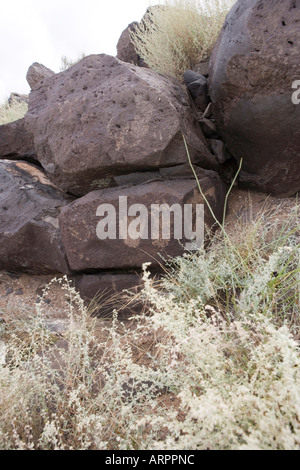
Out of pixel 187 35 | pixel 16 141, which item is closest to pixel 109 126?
pixel 16 141

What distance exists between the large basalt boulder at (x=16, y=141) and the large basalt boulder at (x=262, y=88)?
85.9 inches

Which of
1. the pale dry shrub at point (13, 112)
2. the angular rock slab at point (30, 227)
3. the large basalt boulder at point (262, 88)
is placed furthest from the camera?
the pale dry shrub at point (13, 112)

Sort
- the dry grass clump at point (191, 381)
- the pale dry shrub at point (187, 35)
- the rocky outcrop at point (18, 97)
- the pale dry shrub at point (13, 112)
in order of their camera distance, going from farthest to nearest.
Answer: the rocky outcrop at point (18, 97) → the pale dry shrub at point (13, 112) → the pale dry shrub at point (187, 35) → the dry grass clump at point (191, 381)

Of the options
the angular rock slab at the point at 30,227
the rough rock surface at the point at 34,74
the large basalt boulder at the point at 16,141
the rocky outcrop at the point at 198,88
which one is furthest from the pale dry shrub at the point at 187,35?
the rough rock surface at the point at 34,74

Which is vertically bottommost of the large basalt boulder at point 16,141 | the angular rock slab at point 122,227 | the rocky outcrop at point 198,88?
the angular rock slab at point 122,227

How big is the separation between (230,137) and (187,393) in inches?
92.6

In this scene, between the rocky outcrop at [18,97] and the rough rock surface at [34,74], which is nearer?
the rough rock surface at [34,74]

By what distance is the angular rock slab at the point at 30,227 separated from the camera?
345cm

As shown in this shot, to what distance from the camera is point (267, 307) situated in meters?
2.19

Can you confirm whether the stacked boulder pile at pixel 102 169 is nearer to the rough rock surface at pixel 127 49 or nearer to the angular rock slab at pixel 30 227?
the angular rock slab at pixel 30 227

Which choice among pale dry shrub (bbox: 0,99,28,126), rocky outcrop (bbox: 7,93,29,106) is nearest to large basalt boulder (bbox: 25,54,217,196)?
pale dry shrub (bbox: 0,99,28,126)

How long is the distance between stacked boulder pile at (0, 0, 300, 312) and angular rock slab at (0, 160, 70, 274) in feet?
0.04

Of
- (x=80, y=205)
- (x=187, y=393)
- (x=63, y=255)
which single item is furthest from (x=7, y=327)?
(x=187, y=393)
